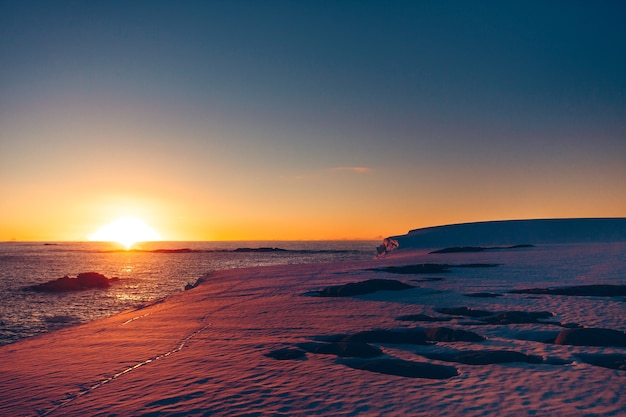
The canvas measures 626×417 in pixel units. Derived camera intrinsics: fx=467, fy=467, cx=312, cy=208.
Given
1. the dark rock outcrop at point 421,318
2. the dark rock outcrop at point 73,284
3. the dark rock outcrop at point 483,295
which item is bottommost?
the dark rock outcrop at point 73,284

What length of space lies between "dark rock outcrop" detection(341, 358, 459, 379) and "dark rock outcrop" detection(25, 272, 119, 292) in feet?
174

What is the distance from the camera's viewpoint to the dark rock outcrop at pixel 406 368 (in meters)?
13.4

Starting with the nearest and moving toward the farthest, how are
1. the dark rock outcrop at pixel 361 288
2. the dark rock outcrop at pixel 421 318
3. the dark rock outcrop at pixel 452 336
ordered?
the dark rock outcrop at pixel 452 336, the dark rock outcrop at pixel 421 318, the dark rock outcrop at pixel 361 288

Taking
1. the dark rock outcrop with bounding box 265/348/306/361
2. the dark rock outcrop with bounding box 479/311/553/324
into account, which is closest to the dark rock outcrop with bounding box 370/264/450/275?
the dark rock outcrop with bounding box 479/311/553/324

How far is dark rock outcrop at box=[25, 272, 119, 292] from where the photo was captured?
56969 millimetres

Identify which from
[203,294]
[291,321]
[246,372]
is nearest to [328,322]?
[291,321]

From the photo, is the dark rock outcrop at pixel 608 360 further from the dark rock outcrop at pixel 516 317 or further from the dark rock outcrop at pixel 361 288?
the dark rock outcrop at pixel 361 288

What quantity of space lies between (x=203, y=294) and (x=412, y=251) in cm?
5488

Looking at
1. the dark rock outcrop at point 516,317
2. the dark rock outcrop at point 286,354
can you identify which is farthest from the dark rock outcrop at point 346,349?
the dark rock outcrop at point 516,317

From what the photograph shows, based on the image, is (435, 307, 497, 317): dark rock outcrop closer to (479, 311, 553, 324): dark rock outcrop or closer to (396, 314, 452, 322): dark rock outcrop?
(479, 311, 553, 324): dark rock outcrop

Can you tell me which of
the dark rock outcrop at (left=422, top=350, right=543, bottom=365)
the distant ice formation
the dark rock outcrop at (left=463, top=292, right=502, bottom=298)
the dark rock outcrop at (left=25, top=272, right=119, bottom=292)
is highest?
the distant ice formation

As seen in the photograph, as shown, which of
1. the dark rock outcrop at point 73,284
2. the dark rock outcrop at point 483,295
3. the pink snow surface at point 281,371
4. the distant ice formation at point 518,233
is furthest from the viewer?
the distant ice formation at point 518,233

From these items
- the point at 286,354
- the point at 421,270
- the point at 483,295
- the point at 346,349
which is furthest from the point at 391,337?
the point at 421,270

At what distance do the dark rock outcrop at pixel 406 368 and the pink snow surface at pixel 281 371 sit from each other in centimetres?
38
